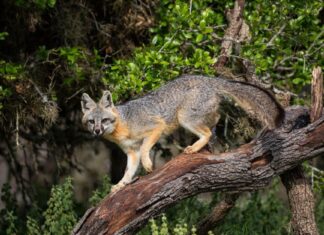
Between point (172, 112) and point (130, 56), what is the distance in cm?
234

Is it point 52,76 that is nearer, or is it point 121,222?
point 121,222

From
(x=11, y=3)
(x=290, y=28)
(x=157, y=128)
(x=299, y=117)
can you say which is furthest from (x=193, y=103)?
(x=11, y=3)

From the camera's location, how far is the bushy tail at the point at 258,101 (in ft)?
27.6

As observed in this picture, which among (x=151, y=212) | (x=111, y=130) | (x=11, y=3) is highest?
(x=11, y=3)

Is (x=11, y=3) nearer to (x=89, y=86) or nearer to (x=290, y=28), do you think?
(x=89, y=86)

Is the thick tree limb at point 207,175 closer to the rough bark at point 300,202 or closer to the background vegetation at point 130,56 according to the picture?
the rough bark at point 300,202

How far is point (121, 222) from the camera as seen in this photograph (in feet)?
25.8

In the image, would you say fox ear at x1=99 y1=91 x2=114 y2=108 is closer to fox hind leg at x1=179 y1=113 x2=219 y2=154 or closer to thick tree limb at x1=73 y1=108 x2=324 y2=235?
fox hind leg at x1=179 y1=113 x2=219 y2=154

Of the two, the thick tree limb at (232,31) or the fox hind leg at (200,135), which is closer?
the fox hind leg at (200,135)

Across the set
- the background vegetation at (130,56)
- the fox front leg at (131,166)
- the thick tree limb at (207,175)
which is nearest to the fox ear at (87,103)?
the background vegetation at (130,56)

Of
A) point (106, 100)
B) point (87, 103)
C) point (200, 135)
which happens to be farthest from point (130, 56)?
point (200, 135)

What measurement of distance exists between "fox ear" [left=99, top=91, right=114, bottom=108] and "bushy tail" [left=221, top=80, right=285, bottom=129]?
118 centimetres

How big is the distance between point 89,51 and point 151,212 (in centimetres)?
325

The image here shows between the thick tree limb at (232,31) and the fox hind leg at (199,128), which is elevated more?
the thick tree limb at (232,31)
